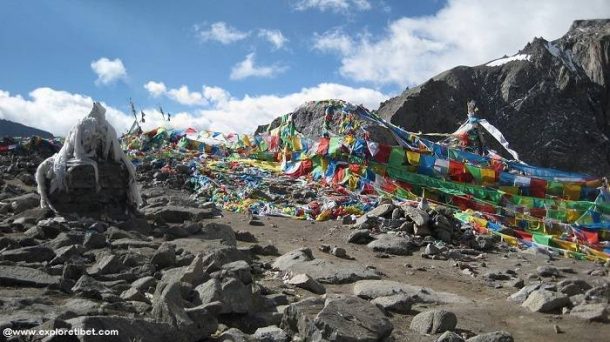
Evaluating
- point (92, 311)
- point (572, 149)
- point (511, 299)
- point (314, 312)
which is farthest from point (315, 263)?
point (572, 149)

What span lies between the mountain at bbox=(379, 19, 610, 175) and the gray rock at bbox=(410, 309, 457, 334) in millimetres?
37557

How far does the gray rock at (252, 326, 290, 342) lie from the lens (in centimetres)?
452

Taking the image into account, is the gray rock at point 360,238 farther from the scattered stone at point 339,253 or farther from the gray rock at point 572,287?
the gray rock at point 572,287

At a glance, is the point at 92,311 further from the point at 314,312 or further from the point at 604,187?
the point at 604,187

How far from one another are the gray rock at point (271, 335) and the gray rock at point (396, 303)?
1882 mm

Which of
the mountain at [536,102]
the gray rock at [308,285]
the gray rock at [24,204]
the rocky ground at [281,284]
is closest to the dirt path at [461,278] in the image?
the rocky ground at [281,284]

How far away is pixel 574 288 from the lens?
7.04 meters

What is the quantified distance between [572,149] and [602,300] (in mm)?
44218

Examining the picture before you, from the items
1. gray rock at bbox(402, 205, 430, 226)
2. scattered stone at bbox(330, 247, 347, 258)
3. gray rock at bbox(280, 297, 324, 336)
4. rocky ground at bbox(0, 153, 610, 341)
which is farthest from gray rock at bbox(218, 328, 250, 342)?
gray rock at bbox(402, 205, 430, 226)

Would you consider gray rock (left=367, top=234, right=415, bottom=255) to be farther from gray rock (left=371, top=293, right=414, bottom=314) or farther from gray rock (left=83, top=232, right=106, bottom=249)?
gray rock (left=83, top=232, right=106, bottom=249)

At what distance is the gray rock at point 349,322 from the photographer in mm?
4430

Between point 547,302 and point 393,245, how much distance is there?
475 cm

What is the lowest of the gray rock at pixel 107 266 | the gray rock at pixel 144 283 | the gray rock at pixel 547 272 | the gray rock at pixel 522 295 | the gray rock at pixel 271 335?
the gray rock at pixel 547 272

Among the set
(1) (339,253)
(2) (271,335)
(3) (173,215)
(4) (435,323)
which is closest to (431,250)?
(1) (339,253)
